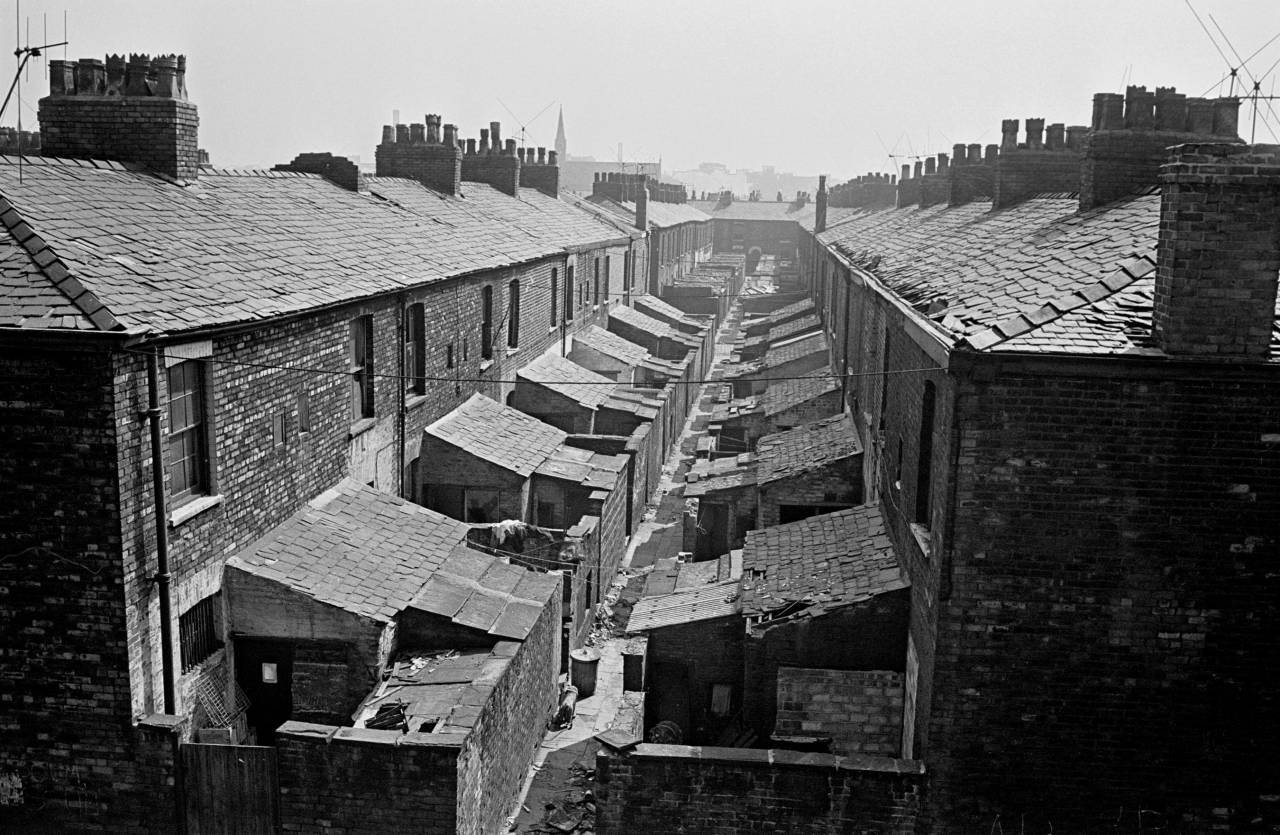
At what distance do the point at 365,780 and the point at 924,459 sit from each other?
268 inches

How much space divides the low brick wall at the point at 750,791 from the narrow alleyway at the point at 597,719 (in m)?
1.00

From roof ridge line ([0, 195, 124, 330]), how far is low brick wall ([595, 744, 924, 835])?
6.15 m

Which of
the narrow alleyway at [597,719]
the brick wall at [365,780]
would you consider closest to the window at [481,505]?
the narrow alleyway at [597,719]

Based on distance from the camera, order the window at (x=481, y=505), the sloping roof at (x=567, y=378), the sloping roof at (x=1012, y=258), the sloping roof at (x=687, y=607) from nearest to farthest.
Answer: the sloping roof at (x=1012, y=258)
the sloping roof at (x=687, y=607)
the window at (x=481, y=505)
the sloping roof at (x=567, y=378)

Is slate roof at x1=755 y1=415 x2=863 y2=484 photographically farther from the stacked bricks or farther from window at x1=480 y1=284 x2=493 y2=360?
window at x1=480 y1=284 x2=493 y2=360

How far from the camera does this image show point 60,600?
31.7ft

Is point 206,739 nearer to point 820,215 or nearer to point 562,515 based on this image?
point 562,515

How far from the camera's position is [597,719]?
1548 cm

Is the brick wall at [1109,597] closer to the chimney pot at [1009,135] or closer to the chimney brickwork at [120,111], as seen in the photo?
the chimney brickwork at [120,111]

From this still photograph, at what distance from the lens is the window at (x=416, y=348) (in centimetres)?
1791

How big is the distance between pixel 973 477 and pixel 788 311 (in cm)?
3601

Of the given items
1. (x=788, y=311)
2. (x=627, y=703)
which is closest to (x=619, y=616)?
(x=627, y=703)

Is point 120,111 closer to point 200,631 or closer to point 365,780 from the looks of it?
point 200,631

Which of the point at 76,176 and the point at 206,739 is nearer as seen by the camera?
the point at 206,739
